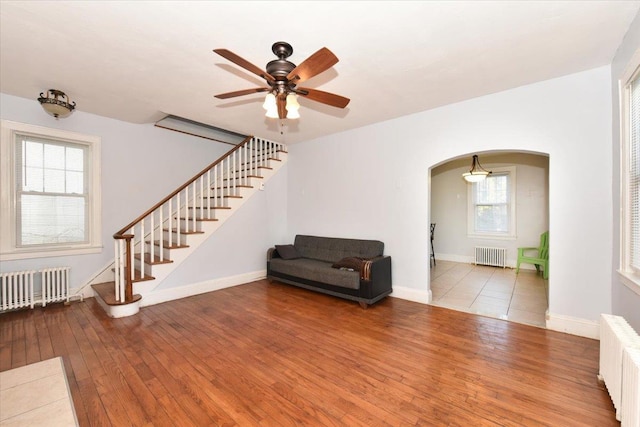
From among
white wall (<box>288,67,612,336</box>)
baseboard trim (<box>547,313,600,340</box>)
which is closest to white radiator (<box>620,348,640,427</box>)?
baseboard trim (<box>547,313,600,340</box>)

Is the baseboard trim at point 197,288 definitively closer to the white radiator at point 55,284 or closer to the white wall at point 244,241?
the white wall at point 244,241

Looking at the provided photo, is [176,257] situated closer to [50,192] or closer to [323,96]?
[50,192]

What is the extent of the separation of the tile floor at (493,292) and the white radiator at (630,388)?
1.83 meters

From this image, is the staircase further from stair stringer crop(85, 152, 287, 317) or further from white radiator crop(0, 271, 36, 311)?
white radiator crop(0, 271, 36, 311)

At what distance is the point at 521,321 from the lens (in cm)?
329

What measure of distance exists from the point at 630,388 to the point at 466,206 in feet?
19.8

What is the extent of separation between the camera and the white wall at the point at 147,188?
13.2ft

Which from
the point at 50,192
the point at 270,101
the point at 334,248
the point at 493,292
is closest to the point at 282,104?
the point at 270,101

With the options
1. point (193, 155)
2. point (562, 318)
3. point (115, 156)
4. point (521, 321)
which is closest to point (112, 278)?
point (115, 156)

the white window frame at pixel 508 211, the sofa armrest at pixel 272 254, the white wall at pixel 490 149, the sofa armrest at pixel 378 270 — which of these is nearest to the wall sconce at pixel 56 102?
the sofa armrest at pixel 272 254

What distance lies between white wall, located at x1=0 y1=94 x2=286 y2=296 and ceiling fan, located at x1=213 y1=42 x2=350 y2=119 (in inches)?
121

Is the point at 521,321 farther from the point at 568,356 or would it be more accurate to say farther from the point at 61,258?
the point at 61,258

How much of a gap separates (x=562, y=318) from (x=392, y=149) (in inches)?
120

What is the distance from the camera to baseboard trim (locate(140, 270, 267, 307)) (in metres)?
3.94
